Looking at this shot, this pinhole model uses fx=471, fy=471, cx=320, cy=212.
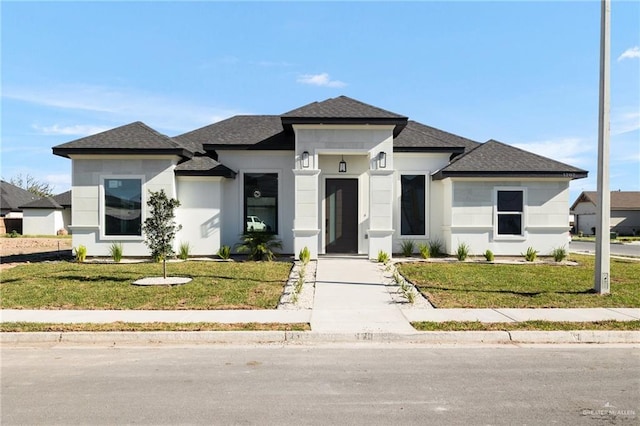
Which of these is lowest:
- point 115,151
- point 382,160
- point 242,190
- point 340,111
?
point 242,190

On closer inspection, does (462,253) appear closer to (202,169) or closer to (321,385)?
(202,169)

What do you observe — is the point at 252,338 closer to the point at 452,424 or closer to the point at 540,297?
the point at 452,424

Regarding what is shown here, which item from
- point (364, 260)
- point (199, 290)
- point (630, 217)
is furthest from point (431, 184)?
point (630, 217)

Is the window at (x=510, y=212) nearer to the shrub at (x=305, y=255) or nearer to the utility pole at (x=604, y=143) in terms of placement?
the utility pole at (x=604, y=143)

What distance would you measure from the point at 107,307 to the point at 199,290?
80.4 inches

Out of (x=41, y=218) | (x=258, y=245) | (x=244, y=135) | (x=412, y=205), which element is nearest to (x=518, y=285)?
(x=412, y=205)

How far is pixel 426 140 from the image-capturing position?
18234 millimetres

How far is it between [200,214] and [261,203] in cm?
223

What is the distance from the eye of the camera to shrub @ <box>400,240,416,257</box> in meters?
17.2

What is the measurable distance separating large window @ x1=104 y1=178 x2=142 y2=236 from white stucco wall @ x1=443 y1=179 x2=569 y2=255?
436 inches

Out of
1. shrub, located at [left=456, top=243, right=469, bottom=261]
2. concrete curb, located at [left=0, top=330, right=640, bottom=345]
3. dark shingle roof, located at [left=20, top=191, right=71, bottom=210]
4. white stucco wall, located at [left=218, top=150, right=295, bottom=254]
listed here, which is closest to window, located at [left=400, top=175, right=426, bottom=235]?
shrub, located at [left=456, top=243, right=469, bottom=261]

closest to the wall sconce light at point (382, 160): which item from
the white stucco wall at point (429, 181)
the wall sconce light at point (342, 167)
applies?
the wall sconce light at point (342, 167)

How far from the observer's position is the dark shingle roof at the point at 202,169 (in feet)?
54.0

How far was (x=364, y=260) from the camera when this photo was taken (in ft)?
51.2
